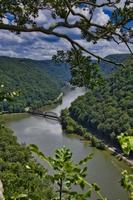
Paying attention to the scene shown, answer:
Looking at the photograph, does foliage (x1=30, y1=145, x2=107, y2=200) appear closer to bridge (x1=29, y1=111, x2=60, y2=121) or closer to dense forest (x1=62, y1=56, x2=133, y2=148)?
dense forest (x1=62, y1=56, x2=133, y2=148)

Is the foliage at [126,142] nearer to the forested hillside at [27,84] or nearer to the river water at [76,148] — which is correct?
the river water at [76,148]

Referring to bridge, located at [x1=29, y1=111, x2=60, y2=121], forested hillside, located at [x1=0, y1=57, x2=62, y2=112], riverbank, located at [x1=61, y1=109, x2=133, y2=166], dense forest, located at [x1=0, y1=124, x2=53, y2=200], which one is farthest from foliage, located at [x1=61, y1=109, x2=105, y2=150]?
forested hillside, located at [x1=0, y1=57, x2=62, y2=112]

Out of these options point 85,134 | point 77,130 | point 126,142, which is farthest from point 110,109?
point 126,142

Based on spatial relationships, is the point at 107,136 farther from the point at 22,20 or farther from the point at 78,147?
the point at 22,20

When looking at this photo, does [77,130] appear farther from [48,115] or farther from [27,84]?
[27,84]

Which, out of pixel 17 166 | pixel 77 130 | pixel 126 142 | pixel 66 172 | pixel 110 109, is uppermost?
pixel 126 142

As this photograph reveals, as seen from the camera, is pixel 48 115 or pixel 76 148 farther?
pixel 48 115

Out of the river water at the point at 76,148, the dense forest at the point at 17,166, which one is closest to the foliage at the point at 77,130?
the river water at the point at 76,148
